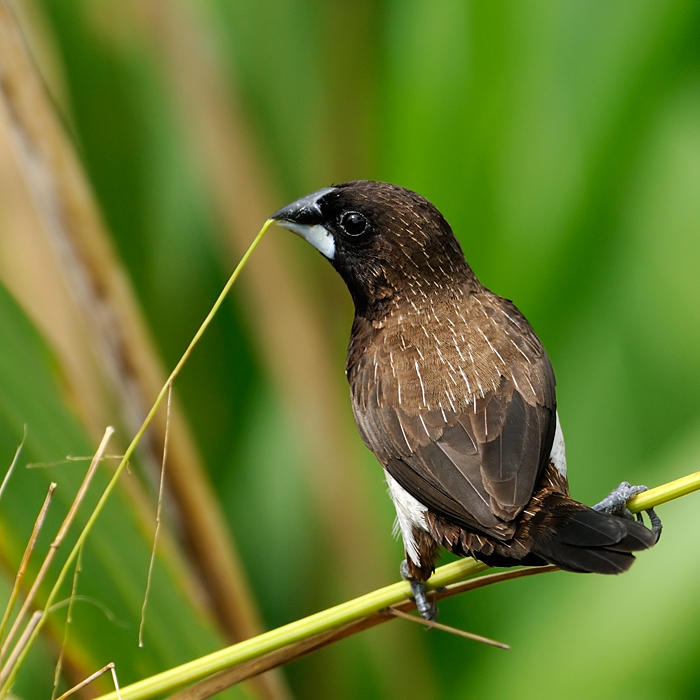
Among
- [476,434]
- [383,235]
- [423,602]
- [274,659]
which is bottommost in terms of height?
[423,602]

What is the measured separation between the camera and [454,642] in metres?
2.70

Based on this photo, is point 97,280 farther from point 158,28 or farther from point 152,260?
point 158,28

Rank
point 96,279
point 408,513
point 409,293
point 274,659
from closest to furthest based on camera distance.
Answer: point 274,659 < point 408,513 < point 409,293 < point 96,279

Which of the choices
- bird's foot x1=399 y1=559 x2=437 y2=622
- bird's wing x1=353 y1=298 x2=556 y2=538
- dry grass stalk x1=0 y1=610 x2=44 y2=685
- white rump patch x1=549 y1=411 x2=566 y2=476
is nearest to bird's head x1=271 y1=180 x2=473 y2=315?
bird's wing x1=353 y1=298 x2=556 y2=538

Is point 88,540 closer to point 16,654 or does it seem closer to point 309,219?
point 16,654

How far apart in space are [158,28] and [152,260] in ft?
2.23

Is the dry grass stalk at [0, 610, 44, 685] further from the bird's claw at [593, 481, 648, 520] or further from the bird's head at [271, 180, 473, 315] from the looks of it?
the bird's head at [271, 180, 473, 315]

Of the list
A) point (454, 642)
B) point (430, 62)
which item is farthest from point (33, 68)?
point (454, 642)

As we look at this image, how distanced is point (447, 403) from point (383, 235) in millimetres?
486

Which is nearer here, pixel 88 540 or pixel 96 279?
pixel 88 540

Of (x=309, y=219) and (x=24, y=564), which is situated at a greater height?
(x=309, y=219)

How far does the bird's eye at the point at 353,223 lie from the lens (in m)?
2.14

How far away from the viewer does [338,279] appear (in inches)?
124

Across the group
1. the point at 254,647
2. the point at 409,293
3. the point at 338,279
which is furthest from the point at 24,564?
the point at 338,279
